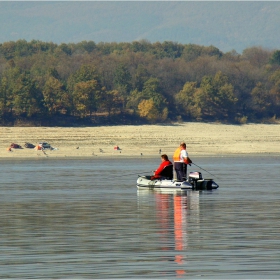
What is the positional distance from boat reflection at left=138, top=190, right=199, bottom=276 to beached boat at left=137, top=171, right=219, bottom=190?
58 cm

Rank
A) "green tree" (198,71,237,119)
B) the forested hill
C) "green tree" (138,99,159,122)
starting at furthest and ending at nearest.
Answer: "green tree" (198,71,237,119) → "green tree" (138,99,159,122) → the forested hill

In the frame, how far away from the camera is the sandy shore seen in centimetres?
7344

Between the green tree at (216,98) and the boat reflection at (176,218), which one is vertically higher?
the green tree at (216,98)

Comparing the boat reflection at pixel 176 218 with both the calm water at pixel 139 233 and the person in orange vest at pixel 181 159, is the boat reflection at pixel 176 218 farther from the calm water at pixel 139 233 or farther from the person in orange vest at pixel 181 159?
the person in orange vest at pixel 181 159

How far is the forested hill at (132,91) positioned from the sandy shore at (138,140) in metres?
7.73

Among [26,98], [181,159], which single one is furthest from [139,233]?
[26,98]

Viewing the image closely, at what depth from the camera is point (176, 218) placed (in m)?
21.8

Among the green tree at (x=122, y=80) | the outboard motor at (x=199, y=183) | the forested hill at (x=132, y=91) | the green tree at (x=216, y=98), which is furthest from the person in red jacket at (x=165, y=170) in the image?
the green tree at (x=122, y=80)

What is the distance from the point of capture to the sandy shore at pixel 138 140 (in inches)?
2891

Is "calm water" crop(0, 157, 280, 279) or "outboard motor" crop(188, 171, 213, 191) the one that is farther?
"outboard motor" crop(188, 171, 213, 191)

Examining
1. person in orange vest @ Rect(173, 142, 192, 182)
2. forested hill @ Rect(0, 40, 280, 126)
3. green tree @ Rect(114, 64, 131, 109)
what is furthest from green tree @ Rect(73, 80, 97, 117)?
person in orange vest @ Rect(173, 142, 192, 182)

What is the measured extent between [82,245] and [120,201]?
1049 centimetres

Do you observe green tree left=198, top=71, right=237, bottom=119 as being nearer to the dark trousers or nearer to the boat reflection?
the dark trousers

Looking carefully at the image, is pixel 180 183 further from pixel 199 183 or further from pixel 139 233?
pixel 139 233
